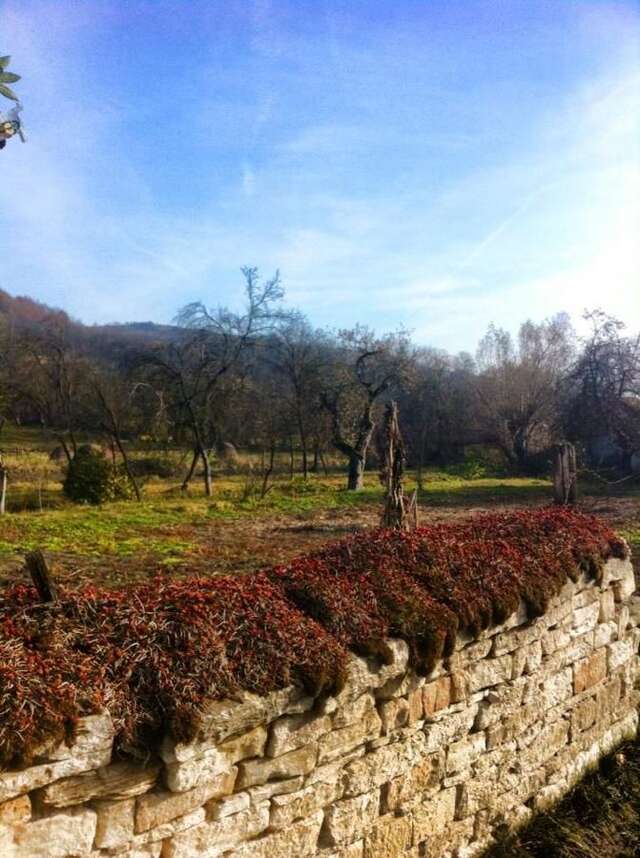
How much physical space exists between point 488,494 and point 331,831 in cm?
1682

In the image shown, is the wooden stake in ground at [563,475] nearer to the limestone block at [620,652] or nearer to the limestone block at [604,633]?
the limestone block at [620,652]

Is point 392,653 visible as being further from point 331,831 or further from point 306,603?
point 331,831

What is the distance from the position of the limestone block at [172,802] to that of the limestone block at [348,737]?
0.57 m

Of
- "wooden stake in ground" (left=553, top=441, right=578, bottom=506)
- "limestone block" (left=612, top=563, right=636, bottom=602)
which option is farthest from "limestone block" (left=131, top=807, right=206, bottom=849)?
"wooden stake in ground" (left=553, top=441, right=578, bottom=506)

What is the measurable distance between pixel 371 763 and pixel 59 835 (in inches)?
65.2

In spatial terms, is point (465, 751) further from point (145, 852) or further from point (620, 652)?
point (620, 652)

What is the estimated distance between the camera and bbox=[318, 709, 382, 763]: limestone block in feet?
10.7

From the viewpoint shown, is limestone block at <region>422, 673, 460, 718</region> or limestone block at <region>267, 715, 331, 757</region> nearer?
limestone block at <region>267, 715, 331, 757</region>

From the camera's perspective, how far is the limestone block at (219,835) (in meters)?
2.75

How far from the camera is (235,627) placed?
3137 mm

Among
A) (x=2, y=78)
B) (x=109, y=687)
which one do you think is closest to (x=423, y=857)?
(x=109, y=687)

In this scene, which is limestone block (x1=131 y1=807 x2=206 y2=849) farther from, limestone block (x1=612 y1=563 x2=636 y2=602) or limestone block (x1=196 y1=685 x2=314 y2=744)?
limestone block (x1=612 y1=563 x2=636 y2=602)

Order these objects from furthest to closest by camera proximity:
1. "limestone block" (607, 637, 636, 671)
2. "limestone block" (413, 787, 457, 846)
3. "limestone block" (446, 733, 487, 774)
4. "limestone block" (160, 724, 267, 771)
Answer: "limestone block" (607, 637, 636, 671)
"limestone block" (446, 733, 487, 774)
"limestone block" (413, 787, 457, 846)
"limestone block" (160, 724, 267, 771)

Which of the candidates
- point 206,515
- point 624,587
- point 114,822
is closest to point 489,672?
point 624,587
